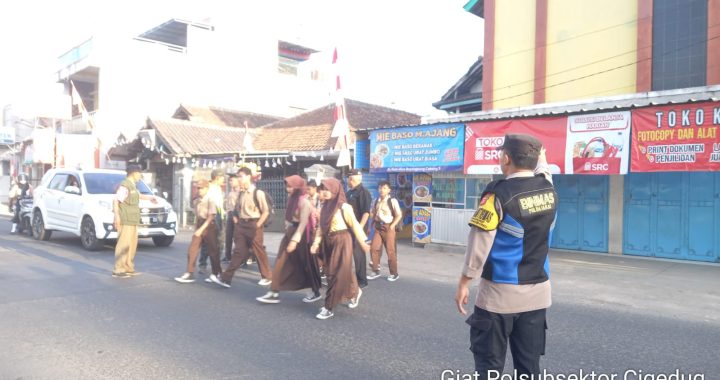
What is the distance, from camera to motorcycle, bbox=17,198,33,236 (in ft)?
46.8

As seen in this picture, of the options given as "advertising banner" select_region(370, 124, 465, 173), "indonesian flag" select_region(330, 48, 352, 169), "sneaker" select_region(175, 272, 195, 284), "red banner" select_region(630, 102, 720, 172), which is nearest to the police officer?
"sneaker" select_region(175, 272, 195, 284)

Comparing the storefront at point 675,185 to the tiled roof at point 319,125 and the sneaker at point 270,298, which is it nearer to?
the sneaker at point 270,298

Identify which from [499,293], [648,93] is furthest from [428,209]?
[499,293]

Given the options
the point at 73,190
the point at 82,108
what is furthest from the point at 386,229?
the point at 82,108

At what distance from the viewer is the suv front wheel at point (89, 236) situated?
36.6 ft

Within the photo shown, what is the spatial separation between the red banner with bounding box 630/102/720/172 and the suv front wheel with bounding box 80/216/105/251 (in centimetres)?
1088

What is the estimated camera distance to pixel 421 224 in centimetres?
1340

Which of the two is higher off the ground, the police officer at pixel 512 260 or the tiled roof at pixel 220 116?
the tiled roof at pixel 220 116

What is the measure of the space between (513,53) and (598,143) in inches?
193

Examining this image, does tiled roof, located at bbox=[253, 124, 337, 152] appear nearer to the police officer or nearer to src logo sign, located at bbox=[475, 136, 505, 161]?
src logo sign, located at bbox=[475, 136, 505, 161]

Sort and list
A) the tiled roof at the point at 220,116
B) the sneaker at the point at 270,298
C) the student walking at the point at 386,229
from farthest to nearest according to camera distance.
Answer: the tiled roof at the point at 220,116 → the student walking at the point at 386,229 → the sneaker at the point at 270,298

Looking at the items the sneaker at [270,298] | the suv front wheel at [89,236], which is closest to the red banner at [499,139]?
the sneaker at [270,298]

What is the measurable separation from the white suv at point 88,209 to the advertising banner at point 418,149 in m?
5.40

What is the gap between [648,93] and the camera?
11.0 meters
